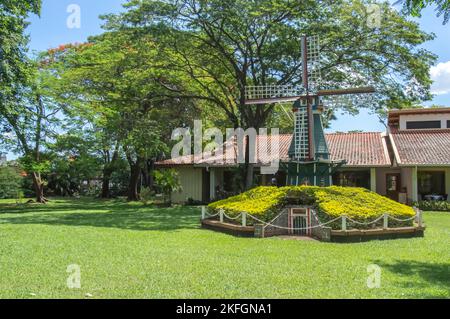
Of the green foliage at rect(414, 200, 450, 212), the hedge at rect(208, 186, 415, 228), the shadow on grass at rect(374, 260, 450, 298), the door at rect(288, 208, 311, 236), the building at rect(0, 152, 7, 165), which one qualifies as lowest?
the green foliage at rect(414, 200, 450, 212)

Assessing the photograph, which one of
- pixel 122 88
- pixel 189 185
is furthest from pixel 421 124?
A: pixel 122 88

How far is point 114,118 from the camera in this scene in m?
26.1

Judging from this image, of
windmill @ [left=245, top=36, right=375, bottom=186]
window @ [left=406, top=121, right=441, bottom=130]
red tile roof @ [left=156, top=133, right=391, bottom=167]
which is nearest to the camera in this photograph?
windmill @ [left=245, top=36, right=375, bottom=186]

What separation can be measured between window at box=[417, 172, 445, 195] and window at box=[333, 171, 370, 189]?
2872 millimetres

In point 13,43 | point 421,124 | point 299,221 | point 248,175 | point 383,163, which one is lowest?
point 299,221

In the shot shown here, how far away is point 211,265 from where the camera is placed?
7855 millimetres

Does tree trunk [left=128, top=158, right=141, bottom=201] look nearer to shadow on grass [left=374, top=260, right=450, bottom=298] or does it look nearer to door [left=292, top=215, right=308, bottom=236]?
door [left=292, top=215, right=308, bottom=236]

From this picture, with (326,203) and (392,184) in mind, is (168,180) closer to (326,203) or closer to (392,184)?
(392,184)

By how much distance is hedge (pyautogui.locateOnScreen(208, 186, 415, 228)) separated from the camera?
38.0 ft

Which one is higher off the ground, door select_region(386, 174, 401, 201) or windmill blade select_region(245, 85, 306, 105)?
windmill blade select_region(245, 85, 306, 105)

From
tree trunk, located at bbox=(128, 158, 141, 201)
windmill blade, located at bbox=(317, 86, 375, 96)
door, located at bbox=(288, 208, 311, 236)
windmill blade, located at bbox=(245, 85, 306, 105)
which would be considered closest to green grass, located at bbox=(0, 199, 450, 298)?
door, located at bbox=(288, 208, 311, 236)

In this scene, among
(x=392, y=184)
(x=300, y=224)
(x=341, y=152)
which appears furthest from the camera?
(x=341, y=152)

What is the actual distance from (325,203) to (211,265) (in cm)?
509
